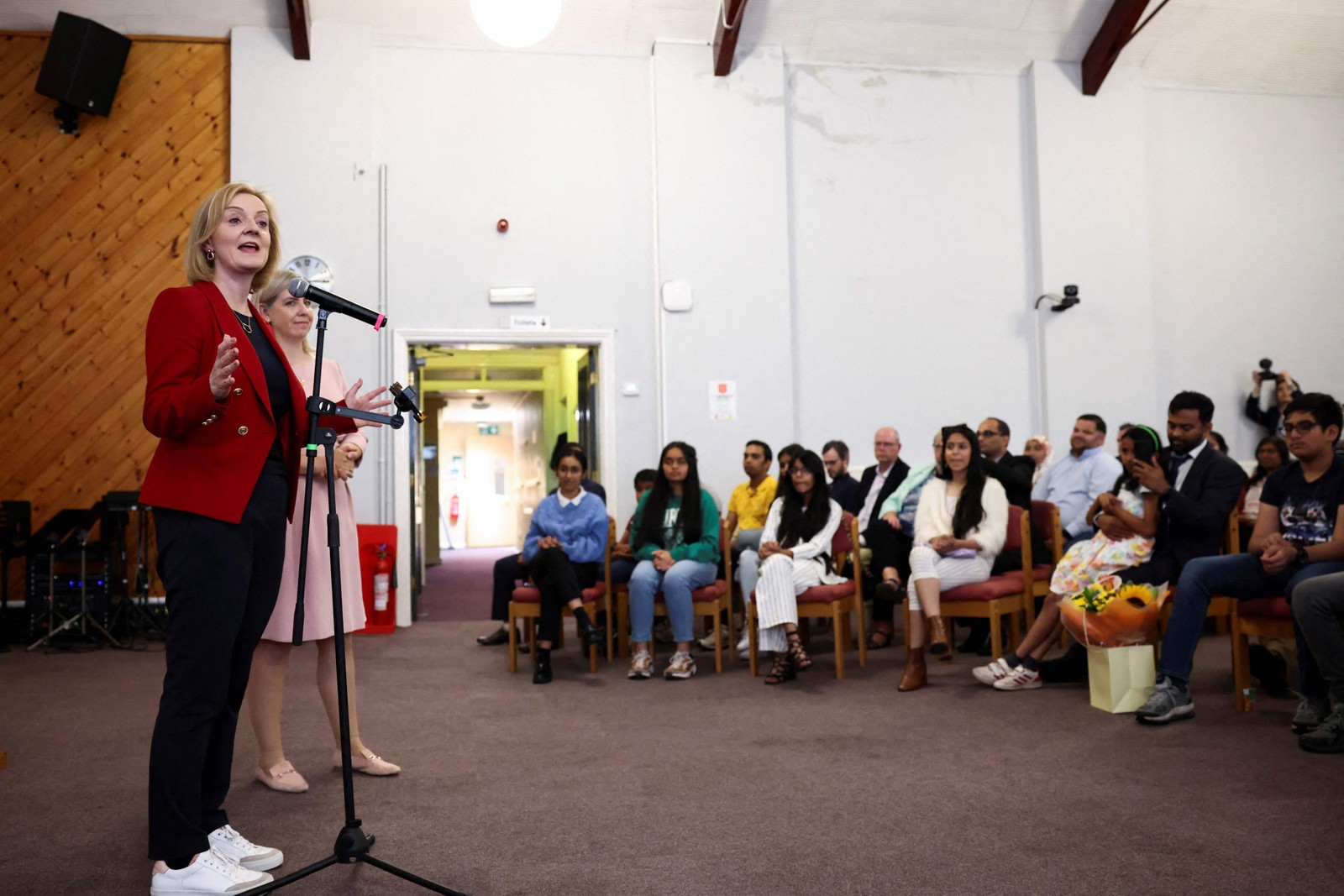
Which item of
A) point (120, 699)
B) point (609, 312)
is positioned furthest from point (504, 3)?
point (120, 699)

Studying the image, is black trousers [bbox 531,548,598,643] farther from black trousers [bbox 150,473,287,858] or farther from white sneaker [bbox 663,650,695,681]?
black trousers [bbox 150,473,287,858]

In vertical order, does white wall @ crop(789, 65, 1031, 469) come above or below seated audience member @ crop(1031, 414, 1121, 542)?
above

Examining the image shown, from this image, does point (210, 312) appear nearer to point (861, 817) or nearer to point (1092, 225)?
point (861, 817)

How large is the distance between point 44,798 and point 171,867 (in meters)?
1.20

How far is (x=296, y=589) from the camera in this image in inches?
109

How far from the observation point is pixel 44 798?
285 cm

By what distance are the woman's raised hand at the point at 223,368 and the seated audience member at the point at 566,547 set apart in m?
3.12

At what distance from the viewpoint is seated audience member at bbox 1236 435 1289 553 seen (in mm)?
5430

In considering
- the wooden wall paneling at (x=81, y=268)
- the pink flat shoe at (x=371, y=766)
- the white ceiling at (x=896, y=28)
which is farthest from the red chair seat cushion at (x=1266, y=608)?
the wooden wall paneling at (x=81, y=268)

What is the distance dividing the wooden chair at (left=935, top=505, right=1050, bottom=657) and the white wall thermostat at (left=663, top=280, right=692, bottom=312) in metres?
2.87

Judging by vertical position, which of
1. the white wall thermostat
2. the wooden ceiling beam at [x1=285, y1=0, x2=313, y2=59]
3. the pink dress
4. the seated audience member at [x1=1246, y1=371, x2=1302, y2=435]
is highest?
the wooden ceiling beam at [x1=285, y1=0, x2=313, y2=59]

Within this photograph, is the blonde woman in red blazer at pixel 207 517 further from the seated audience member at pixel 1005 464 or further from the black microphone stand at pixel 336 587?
the seated audience member at pixel 1005 464

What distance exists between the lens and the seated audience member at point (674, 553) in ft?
15.7

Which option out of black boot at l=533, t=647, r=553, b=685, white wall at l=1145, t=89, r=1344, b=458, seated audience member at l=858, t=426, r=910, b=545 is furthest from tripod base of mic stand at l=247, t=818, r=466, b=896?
white wall at l=1145, t=89, r=1344, b=458
